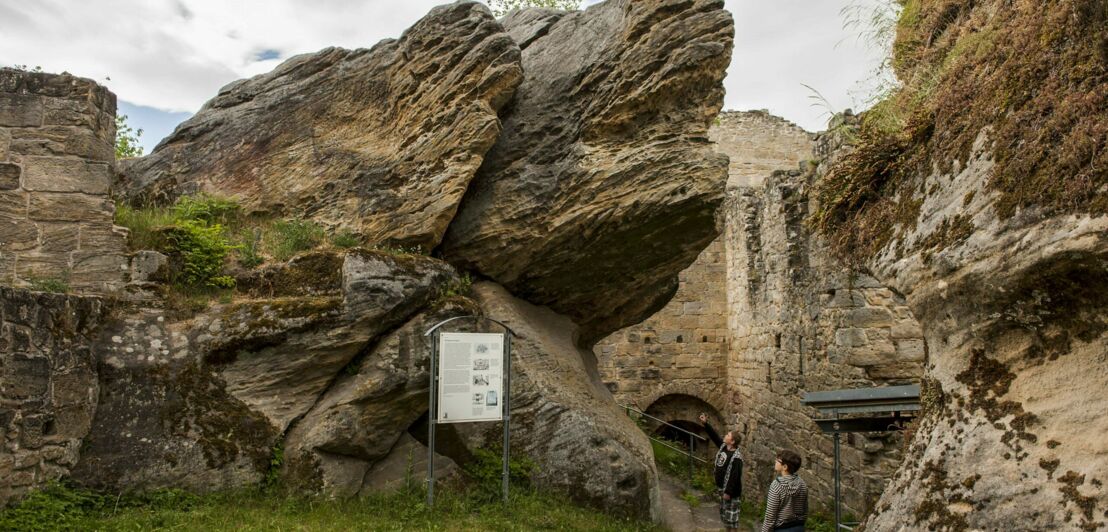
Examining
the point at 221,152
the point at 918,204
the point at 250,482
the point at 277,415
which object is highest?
the point at 221,152

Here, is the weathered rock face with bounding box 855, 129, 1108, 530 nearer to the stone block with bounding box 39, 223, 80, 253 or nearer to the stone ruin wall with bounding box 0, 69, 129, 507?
the stone ruin wall with bounding box 0, 69, 129, 507

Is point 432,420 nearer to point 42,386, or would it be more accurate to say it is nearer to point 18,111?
point 42,386

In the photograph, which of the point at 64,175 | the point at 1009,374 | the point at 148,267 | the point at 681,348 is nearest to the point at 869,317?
the point at 1009,374

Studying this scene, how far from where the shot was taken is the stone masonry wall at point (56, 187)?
6.80 meters

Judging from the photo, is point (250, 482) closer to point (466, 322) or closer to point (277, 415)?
point (277, 415)

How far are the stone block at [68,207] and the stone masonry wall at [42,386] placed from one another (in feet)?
3.47

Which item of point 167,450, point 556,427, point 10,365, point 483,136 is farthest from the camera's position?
point 483,136

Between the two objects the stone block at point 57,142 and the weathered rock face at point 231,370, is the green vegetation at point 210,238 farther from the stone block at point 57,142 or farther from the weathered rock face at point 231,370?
the stone block at point 57,142

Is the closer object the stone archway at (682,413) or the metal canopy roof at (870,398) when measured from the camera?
the metal canopy roof at (870,398)

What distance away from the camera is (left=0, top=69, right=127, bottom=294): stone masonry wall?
6.80m

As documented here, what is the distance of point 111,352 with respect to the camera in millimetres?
6422

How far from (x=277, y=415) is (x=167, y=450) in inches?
35.9

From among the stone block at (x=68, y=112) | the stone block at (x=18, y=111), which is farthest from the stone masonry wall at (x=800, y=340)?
the stone block at (x=18, y=111)

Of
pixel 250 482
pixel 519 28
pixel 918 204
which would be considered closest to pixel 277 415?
pixel 250 482
